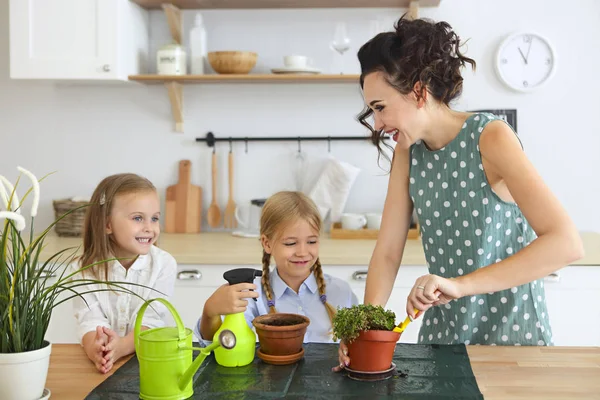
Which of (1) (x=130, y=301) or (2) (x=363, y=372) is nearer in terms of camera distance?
(2) (x=363, y=372)

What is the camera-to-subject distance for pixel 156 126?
3.51 meters

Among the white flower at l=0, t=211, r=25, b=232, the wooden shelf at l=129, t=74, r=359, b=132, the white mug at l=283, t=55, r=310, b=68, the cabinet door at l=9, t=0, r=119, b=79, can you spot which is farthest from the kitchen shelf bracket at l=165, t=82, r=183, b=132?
the white flower at l=0, t=211, r=25, b=232

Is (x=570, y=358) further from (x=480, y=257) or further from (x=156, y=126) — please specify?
(x=156, y=126)

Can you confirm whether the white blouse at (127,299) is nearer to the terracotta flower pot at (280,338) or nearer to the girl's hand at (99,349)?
the girl's hand at (99,349)

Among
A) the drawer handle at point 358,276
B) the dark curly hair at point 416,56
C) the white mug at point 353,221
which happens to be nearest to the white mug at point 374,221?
the white mug at point 353,221

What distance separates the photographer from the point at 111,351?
155 centimetres

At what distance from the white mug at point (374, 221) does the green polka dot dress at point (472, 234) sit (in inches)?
54.6

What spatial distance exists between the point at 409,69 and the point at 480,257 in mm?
487

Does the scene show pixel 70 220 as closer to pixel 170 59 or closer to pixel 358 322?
pixel 170 59

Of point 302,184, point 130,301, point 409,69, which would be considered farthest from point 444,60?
point 302,184

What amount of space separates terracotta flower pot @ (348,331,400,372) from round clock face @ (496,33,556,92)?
7.36 feet

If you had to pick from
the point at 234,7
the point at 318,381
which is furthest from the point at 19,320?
the point at 234,7

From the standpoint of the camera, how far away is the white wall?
11.0ft

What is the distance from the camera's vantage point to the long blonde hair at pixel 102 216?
203cm
